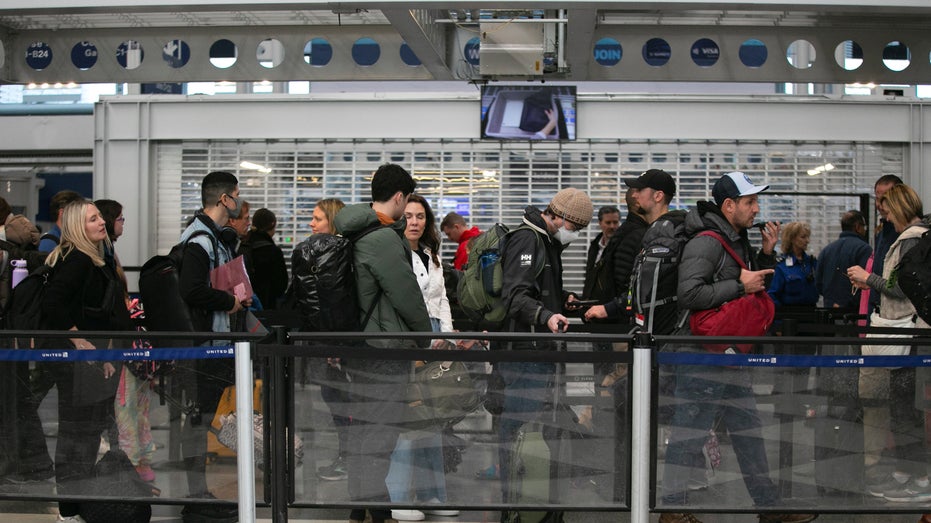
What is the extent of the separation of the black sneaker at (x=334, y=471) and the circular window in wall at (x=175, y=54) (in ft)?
14.8

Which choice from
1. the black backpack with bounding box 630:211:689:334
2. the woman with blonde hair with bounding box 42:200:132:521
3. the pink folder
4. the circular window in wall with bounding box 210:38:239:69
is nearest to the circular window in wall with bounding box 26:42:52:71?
the circular window in wall with bounding box 210:38:239:69

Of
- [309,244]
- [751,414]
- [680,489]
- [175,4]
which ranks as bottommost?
[680,489]

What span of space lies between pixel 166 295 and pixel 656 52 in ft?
13.9

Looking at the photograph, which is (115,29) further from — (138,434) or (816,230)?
(816,230)

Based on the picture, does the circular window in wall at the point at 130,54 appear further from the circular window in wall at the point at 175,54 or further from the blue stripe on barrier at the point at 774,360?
the blue stripe on barrier at the point at 774,360

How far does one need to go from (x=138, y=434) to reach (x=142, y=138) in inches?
295

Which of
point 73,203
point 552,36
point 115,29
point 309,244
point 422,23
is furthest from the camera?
point 115,29

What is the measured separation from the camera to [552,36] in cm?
715

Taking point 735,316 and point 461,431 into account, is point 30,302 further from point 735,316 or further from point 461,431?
point 735,316

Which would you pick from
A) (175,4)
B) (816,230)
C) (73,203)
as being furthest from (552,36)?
(816,230)

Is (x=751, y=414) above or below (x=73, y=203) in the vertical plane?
below

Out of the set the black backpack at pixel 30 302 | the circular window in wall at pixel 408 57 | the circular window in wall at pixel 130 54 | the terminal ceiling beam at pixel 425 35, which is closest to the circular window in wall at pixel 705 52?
the terminal ceiling beam at pixel 425 35

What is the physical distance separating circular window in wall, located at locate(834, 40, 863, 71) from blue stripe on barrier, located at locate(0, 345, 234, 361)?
539 centimetres

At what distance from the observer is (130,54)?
26.3 feet
